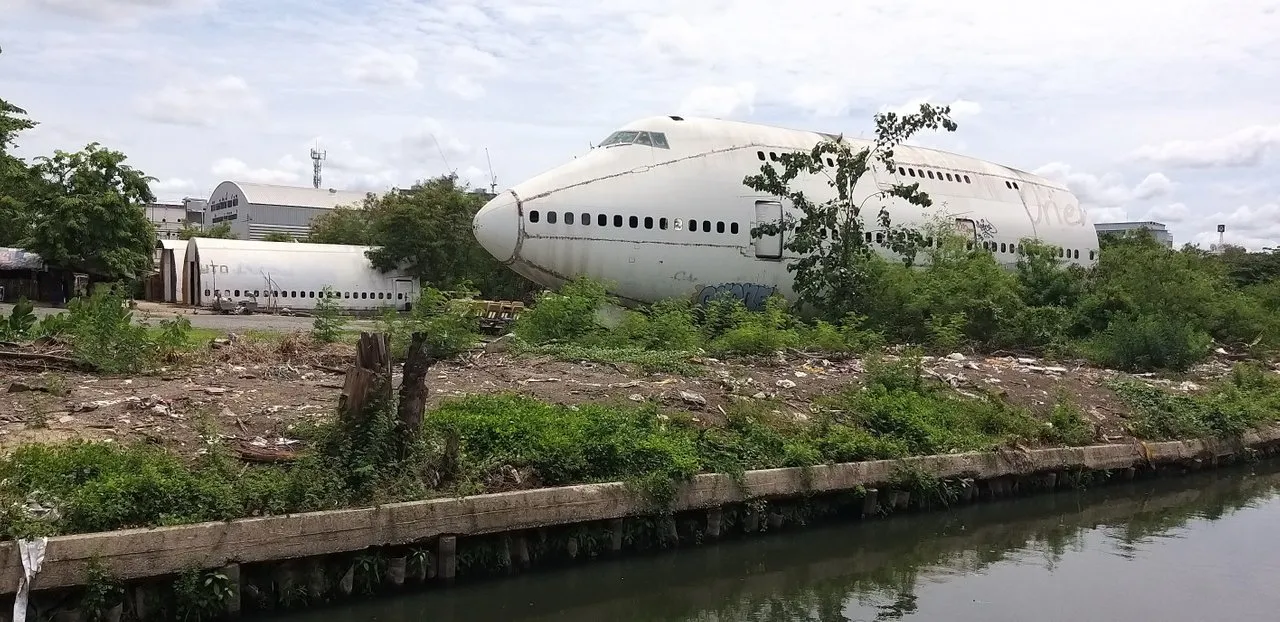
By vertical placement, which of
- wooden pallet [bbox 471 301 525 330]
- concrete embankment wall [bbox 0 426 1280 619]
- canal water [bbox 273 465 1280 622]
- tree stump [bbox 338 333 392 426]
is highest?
tree stump [bbox 338 333 392 426]

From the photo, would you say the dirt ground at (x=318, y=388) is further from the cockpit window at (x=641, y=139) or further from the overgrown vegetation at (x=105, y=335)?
the cockpit window at (x=641, y=139)

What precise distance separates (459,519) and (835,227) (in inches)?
649

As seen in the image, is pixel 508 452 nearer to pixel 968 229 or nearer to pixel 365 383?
pixel 365 383

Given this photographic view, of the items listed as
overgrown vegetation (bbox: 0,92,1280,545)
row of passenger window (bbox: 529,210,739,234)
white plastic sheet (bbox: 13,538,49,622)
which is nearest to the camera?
white plastic sheet (bbox: 13,538,49,622)

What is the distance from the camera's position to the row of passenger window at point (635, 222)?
71.1 feet

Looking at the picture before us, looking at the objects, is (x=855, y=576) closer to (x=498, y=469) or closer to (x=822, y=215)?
(x=498, y=469)

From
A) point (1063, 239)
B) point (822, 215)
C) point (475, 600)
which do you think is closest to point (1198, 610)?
point (475, 600)

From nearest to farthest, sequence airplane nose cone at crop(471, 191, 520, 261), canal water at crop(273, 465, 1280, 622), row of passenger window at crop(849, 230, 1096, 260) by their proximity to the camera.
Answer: canal water at crop(273, 465, 1280, 622), airplane nose cone at crop(471, 191, 520, 261), row of passenger window at crop(849, 230, 1096, 260)

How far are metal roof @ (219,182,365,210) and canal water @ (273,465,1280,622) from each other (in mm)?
79207

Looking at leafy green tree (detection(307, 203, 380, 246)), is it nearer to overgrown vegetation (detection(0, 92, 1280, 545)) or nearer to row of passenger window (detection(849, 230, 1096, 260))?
row of passenger window (detection(849, 230, 1096, 260))

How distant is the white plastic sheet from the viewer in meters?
6.58

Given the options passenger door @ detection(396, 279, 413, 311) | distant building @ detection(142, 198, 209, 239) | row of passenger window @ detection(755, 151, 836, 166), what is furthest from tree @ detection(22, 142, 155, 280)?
distant building @ detection(142, 198, 209, 239)

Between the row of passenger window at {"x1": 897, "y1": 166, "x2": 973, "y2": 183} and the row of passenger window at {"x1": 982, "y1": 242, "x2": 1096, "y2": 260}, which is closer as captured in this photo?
the row of passenger window at {"x1": 897, "y1": 166, "x2": 973, "y2": 183}

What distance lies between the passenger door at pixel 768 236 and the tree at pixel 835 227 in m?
0.21
